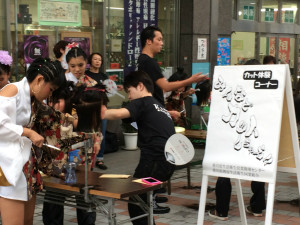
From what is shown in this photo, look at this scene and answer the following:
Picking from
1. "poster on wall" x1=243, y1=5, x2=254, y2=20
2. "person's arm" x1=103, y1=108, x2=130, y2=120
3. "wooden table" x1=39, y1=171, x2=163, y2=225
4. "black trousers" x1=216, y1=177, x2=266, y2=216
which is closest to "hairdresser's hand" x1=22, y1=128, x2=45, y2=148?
"wooden table" x1=39, y1=171, x2=163, y2=225

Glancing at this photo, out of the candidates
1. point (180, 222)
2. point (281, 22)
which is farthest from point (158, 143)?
point (281, 22)

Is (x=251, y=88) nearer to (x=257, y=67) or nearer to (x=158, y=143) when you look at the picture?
(x=257, y=67)

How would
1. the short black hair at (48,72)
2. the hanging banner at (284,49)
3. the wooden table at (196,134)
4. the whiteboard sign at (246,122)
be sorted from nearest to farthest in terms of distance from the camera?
the short black hair at (48,72) → the whiteboard sign at (246,122) → the wooden table at (196,134) → the hanging banner at (284,49)

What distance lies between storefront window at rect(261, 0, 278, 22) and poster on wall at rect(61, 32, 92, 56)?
7.19 m

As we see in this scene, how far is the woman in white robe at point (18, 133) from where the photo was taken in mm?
3975

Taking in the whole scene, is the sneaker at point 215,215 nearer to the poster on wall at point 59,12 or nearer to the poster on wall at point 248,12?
the poster on wall at point 59,12

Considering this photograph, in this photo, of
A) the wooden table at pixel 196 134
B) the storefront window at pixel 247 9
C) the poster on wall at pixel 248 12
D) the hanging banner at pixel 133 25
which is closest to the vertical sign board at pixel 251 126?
the wooden table at pixel 196 134

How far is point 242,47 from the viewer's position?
15.2 meters

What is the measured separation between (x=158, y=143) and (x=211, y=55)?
778 cm

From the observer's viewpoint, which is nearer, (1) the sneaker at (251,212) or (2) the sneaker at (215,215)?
(2) the sneaker at (215,215)

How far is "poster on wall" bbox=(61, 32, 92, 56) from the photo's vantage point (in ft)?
32.3

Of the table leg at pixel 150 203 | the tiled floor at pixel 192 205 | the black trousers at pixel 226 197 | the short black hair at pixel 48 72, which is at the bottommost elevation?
the tiled floor at pixel 192 205

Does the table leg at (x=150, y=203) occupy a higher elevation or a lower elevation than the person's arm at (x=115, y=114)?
lower

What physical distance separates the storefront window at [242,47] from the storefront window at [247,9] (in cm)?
42
